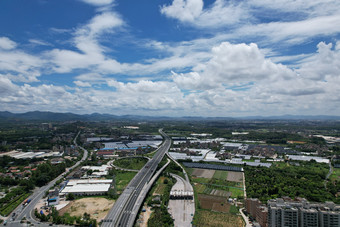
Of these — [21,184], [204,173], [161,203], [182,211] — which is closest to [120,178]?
[161,203]

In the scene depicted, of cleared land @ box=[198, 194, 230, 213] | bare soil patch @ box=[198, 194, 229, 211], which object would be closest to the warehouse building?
bare soil patch @ box=[198, 194, 229, 211]

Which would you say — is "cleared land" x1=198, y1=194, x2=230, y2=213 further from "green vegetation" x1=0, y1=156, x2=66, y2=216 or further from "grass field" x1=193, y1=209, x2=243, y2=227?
"green vegetation" x1=0, y1=156, x2=66, y2=216

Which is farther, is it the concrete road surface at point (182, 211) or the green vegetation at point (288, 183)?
the green vegetation at point (288, 183)

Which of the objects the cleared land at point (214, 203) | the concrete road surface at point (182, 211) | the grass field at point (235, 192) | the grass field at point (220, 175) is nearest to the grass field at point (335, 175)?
the grass field at point (220, 175)

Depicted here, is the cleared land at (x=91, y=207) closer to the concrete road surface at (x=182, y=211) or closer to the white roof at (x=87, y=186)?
the white roof at (x=87, y=186)

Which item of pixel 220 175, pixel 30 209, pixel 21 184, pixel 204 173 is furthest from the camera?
pixel 204 173

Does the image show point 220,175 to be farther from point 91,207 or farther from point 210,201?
point 91,207
